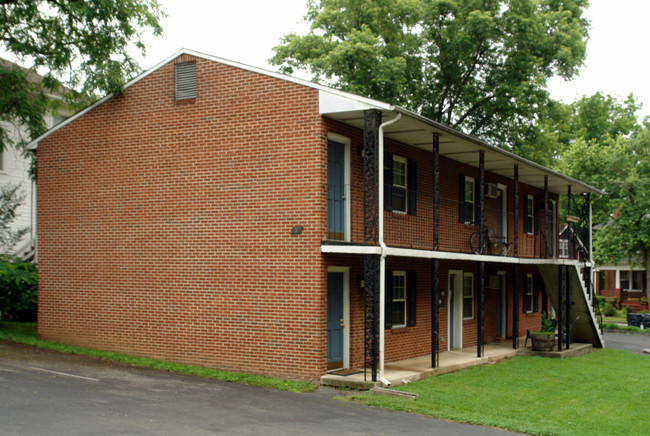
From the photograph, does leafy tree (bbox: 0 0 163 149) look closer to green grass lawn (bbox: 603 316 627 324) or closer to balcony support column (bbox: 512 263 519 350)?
balcony support column (bbox: 512 263 519 350)

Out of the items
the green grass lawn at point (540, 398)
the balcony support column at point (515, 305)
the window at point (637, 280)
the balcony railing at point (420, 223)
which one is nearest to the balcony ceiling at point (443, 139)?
the balcony railing at point (420, 223)

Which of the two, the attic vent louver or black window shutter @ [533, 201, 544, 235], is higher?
the attic vent louver

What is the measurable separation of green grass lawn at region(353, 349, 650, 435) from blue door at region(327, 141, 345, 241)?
3.46m

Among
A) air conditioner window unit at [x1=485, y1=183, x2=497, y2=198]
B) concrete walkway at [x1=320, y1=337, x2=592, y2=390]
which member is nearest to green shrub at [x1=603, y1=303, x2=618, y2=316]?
concrete walkway at [x1=320, y1=337, x2=592, y2=390]

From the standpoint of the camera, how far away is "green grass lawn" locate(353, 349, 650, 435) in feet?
36.8

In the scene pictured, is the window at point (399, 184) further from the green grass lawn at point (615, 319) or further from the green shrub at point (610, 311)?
the green shrub at point (610, 311)

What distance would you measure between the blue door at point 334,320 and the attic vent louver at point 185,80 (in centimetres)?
501

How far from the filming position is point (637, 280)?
5091 centimetres

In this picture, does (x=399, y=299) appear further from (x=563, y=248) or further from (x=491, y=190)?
(x=563, y=248)

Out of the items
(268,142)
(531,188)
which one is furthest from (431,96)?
(268,142)

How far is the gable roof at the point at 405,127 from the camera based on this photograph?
13.8 metres

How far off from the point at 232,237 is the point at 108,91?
4.98 m

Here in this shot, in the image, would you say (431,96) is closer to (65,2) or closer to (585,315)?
(585,315)

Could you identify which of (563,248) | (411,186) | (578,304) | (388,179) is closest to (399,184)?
(411,186)
